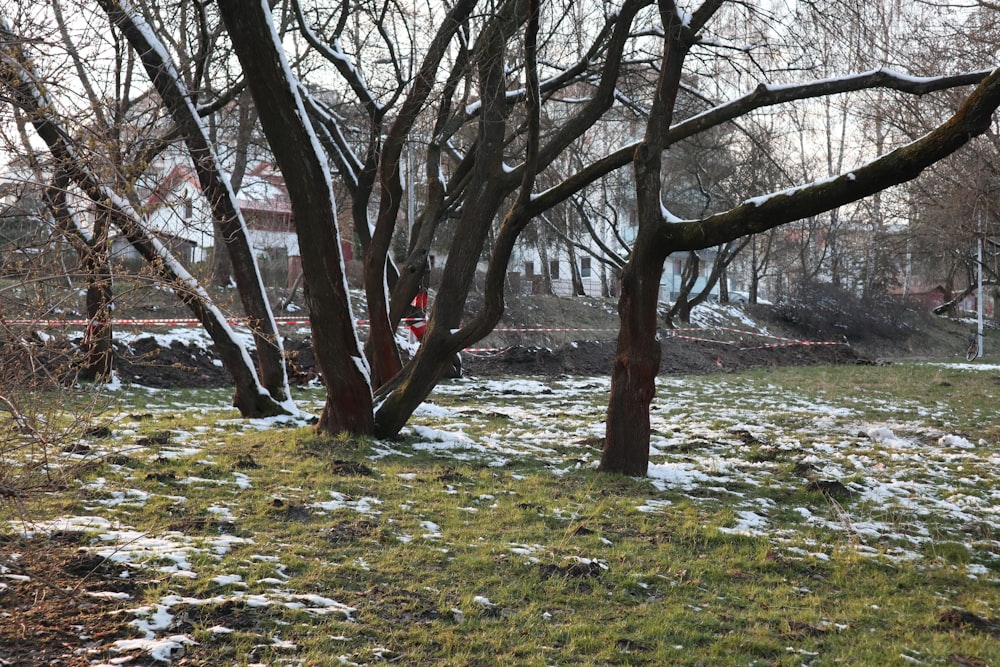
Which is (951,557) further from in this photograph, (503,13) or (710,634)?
(503,13)

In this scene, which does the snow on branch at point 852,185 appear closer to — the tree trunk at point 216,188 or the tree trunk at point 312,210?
the tree trunk at point 312,210

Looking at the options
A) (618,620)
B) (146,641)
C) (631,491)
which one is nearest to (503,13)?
(631,491)

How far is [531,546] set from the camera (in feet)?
18.1

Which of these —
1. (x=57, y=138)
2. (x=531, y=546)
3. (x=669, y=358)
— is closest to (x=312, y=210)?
(x=57, y=138)

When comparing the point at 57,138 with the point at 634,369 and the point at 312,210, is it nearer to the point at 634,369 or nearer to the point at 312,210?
the point at 312,210

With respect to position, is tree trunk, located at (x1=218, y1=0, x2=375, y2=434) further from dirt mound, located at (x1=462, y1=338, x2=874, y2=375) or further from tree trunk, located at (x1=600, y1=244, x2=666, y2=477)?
dirt mound, located at (x1=462, y1=338, x2=874, y2=375)

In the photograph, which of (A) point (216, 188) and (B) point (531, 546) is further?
(A) point (216, 188)

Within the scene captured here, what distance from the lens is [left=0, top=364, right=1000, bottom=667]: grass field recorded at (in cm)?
406

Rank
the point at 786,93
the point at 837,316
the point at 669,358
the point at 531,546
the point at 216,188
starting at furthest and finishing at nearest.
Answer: the point at 837,316
the point at 669,358
the point at 216,188
the point at 786,93
the point at 531,546

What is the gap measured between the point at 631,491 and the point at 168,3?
25.2ft

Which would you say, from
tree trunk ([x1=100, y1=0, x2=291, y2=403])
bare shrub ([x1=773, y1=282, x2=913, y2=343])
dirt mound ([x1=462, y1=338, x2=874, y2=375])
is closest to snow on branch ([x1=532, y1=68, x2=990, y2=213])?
tree trunk ([x1=100, y1=0, x2=291, y2=403])

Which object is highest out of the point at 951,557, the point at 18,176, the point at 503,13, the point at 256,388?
the point at 503,13

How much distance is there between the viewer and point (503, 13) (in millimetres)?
8688

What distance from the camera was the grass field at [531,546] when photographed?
4.06m
